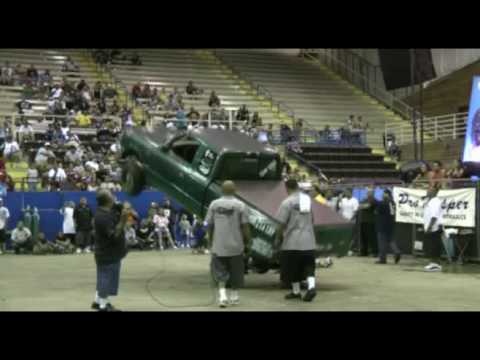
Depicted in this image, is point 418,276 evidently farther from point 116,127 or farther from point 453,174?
point 116,127

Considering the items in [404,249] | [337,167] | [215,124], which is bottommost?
[404,249]

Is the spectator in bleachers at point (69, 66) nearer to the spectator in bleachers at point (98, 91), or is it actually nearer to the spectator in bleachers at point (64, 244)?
the spectator in bleachers at point (98, 91)

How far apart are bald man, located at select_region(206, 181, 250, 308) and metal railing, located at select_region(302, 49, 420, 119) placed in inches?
1128

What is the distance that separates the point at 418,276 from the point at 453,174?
199 inches

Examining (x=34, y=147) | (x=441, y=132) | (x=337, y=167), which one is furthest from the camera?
(x=441, y=132)

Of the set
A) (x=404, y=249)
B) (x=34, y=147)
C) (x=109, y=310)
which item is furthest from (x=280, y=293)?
(x=34, y=147)

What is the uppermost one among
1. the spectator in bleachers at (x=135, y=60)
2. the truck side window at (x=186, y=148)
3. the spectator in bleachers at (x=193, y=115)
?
the spectator in bleachers at (x=135, y=60)

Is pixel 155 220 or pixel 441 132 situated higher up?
pixel 441 132

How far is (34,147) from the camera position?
24688mm

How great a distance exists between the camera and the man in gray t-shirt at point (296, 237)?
10.5 metres

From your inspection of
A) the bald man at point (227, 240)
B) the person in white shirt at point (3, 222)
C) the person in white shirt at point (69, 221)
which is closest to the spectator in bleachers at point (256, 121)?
the person in white shirt at point (69, 221)

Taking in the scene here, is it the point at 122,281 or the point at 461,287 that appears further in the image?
the point at 122,281

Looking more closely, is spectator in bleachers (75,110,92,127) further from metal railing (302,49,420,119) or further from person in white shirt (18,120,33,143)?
metal railing (302,49,420,119)

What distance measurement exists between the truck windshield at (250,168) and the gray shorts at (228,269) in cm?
283
